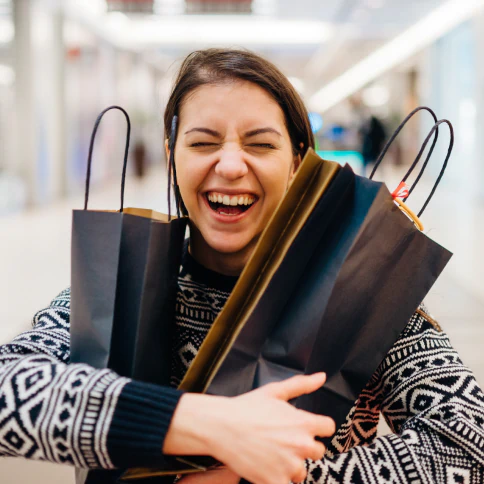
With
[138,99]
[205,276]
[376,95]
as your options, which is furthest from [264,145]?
[376,95]

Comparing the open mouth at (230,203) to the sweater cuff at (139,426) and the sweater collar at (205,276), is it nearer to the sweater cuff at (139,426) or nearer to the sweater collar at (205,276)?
the sweater collar at (205,276)

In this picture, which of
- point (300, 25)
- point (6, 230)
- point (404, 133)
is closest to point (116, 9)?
point (6, 230)

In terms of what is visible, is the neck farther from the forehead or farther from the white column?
the white column

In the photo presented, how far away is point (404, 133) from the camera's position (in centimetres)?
2598

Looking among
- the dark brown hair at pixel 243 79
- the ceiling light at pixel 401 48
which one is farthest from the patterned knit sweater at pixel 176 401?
the ceiling light at pixel 401 48

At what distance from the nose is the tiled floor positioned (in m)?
0.40

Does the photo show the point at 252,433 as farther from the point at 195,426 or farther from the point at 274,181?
the point at 274,181

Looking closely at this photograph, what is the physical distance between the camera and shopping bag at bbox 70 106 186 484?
35.2 inches

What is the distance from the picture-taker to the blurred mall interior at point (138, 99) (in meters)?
5.22

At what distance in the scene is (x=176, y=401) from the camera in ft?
2.56

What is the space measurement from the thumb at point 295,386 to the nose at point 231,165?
1.42 ft

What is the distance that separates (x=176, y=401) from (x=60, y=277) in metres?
4.60

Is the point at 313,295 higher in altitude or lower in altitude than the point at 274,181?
lower

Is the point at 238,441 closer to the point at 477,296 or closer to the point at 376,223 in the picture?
the point at 376,223
